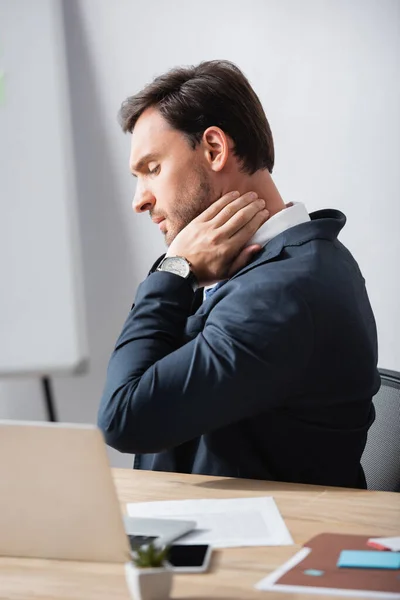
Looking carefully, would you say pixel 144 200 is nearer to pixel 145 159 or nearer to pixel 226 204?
pixel 145 159

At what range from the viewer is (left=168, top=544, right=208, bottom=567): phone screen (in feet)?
3.38

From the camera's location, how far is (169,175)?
1.79 meters

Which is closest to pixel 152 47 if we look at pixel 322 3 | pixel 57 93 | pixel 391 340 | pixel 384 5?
pixel 57 93

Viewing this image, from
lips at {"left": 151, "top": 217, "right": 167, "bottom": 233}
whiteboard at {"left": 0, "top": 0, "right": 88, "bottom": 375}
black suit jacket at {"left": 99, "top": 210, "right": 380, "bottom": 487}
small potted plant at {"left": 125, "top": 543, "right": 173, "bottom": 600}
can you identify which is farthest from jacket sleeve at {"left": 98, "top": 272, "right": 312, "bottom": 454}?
whiteboard at {"left": 0, "top": 0, "right": 88, "bottom": 375}

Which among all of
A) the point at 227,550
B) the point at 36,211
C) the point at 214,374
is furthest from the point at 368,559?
the point at 36,211

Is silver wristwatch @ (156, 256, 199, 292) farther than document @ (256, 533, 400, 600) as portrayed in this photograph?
Yes

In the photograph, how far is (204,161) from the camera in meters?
1.79

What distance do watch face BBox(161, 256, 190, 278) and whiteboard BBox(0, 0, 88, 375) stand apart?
1.62 meters

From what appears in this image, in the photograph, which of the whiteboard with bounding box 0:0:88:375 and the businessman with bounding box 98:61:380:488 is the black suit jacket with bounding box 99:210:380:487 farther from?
the whiteboard with bounding box 0:0:88:375

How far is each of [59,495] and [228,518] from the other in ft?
0.93

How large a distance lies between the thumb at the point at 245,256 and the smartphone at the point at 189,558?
697mm

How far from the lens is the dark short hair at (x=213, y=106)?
70.8 inches

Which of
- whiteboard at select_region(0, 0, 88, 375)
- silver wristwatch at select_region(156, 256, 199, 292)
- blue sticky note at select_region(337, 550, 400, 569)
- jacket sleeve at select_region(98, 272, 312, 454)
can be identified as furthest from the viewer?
whiteboard at select_region(0, 0, 88, 375)

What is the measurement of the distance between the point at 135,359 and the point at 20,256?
1.92m
